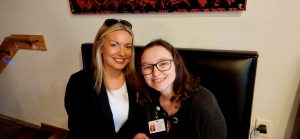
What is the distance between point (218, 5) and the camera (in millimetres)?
1179

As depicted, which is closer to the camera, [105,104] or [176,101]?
[176,101]

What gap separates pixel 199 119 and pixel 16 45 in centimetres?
201

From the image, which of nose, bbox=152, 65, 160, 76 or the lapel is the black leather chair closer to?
nose, bbox=152, 65, 160, 76

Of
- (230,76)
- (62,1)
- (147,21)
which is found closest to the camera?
(230,76)

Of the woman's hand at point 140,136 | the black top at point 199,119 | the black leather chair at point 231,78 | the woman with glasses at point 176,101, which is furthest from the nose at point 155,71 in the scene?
the woman's hand at point 140,136

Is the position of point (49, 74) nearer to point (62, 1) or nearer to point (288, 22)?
point (62, 1)

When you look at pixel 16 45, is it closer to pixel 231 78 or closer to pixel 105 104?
pixel 105 104

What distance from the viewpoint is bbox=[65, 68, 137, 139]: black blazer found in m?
1.29

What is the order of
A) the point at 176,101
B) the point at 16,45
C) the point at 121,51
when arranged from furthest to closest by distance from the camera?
the point at 16,45 < the point at 121,51 < the point at 176,101

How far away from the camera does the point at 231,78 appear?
3.80 ft

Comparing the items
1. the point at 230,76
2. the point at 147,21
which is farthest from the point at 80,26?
the point at 230,76

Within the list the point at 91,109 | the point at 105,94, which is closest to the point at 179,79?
the point at 105,94

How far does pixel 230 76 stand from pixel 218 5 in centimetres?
42

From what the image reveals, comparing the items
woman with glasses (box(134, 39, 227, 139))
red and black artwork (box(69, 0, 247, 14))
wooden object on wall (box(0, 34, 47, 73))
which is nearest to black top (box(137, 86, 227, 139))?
woman with glasses (box(134, 39, 227, 139))
